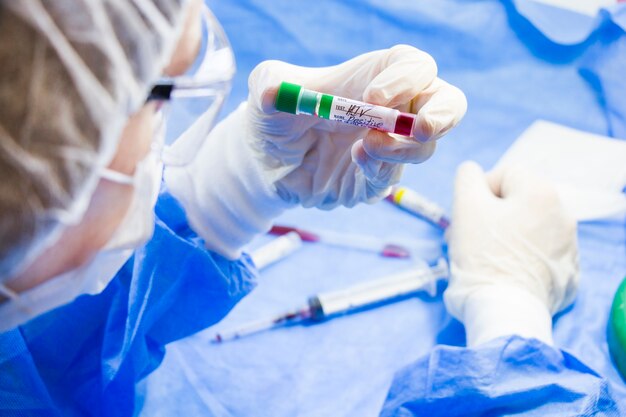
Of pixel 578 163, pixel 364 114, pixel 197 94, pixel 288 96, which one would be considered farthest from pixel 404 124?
pixel 578 163

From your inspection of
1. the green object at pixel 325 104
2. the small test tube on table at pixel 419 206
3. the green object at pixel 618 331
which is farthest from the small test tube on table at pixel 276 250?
the green object at pixel 618 331

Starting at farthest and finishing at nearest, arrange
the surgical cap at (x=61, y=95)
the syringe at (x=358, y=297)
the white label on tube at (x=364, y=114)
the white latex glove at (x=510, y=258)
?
the syringe at (x=358, y=297), the white latex glove at (x=510, y=258), the white label on tube at (x=364, y=114), the surgical cap at (x=61, y=95)

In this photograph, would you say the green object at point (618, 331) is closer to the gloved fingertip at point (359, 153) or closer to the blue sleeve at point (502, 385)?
the blue sleeve at point (502, 385)

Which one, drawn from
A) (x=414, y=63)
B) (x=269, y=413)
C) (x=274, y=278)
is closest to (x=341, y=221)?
(x=274, y=278)

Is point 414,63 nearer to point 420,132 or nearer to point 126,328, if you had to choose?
point 420,132

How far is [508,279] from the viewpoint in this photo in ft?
3.51

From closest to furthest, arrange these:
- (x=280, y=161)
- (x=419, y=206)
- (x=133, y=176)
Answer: (x=133, y=176)
(x=280, y=161)
(x=419, y=206)

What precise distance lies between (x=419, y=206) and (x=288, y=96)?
652mm

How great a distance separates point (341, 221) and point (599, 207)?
59 centimetres

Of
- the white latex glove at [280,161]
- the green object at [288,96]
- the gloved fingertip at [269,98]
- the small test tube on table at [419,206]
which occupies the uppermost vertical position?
the green object at [288,96]

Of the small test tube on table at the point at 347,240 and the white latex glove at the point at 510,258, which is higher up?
the white latex glove at the point at 510,258

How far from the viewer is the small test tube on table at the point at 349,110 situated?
0.73 metres

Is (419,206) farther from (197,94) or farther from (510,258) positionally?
(197,94)

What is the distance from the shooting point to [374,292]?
1.18 meters
